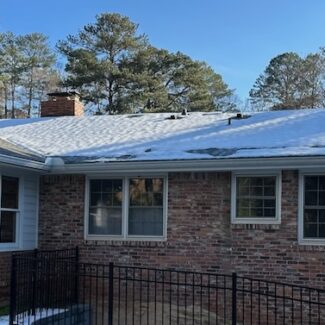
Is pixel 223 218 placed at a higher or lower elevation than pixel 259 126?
lower

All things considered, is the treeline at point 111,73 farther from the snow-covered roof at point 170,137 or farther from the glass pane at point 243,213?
the glass pane at point 243,213

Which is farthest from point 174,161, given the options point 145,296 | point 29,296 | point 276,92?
point 276,92

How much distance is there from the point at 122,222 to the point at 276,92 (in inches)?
1089

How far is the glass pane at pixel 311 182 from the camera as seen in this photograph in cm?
1024

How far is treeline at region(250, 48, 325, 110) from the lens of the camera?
35.8 metres

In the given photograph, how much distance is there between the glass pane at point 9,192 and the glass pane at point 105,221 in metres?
1.48

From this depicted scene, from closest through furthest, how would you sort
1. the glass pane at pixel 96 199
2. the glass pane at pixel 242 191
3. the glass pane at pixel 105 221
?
1. the glass pane at pixel 242 191
2. the glass pane at pixel 105 221
3. the glass pane at pixel 96 199

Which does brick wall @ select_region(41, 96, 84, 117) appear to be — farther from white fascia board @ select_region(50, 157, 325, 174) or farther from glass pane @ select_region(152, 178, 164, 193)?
glass pane @ select_region(152, 178, 164, 193)

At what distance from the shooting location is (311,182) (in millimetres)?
10258

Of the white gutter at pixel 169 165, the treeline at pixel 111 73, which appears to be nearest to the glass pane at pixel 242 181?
the white gutter at pixel 169 165

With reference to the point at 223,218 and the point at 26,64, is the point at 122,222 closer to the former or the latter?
the point at 223,218

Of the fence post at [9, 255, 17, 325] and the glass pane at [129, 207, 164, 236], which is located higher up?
the glass pane at [129, 207, 164, 236]

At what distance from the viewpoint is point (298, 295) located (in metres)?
Result: 10.0

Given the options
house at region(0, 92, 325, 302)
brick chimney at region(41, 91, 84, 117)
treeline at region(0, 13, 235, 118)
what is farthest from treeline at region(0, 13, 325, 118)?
house at region(0, 92, 325, 302)
